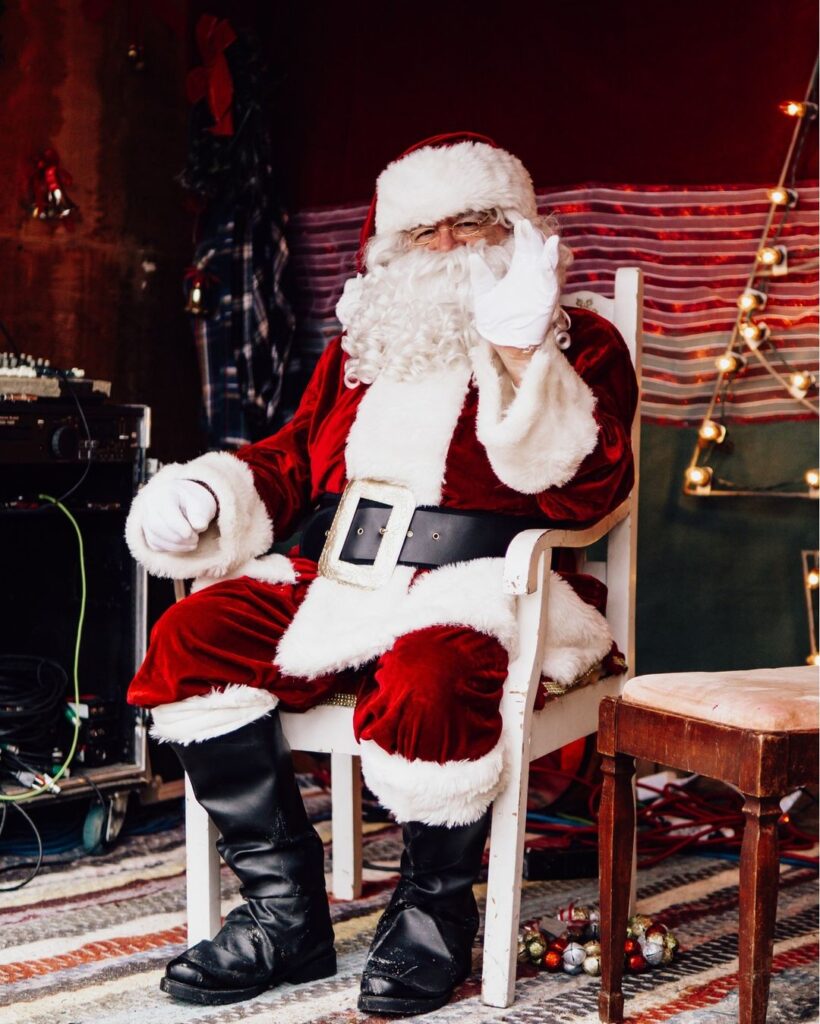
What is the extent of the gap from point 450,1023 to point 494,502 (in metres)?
0.81

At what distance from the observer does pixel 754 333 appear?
3.08 metres

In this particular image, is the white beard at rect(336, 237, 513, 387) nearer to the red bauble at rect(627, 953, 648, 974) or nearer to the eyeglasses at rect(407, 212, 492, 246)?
the eyeglasses at rect(407, 212, 492, 246)

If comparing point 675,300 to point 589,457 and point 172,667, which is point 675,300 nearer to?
point 589,457

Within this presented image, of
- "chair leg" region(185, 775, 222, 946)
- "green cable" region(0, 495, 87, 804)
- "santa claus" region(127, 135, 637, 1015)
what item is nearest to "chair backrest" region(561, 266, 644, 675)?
"santa claus" region(127, 135, 637, 1015)

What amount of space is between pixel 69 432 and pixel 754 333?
1.58 metres

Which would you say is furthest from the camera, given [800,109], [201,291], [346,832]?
[201,291]

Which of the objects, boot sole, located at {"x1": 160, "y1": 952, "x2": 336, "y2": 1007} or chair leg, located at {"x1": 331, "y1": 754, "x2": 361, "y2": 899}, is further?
chair leg, located at {"x1": 331, "y1": 754, "x2": 361, "y2": 899}

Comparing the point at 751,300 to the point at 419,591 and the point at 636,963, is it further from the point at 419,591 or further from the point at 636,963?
the point at 636,963

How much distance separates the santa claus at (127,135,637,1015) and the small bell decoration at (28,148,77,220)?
1141 millimetres

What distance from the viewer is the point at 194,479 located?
7.54ft

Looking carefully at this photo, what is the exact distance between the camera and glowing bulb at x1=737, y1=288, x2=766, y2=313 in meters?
3.08

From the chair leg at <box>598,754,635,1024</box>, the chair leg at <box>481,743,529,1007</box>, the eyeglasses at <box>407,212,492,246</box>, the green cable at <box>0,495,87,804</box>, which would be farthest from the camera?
A: the green cable at <box>0,495,87,804</box>

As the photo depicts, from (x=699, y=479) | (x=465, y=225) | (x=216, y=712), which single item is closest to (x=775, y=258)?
(x=699, y=479)

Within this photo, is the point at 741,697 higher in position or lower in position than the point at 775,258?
lower
